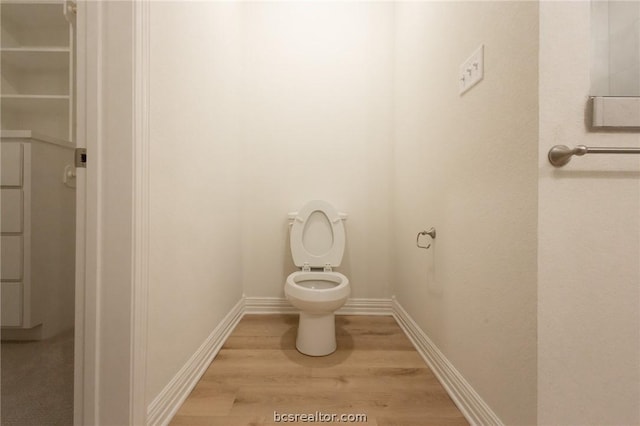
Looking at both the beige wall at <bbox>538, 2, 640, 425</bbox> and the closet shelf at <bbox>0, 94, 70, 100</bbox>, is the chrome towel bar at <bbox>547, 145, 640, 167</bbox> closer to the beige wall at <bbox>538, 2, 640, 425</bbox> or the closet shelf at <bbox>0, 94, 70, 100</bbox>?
the beige wall at <bbox>538, 2, 640, 425</bbox>

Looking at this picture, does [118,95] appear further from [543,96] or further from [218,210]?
[543,96]

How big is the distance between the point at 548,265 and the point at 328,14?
204 centimetres

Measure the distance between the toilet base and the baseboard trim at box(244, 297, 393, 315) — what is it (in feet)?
1.77

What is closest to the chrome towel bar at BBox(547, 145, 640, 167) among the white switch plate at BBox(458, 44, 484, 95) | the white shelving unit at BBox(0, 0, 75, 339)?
the white switch plate at BBox(458, 44, 484, 95)

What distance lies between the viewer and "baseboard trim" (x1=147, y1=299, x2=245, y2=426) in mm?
830

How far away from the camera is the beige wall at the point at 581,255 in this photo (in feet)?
2.09

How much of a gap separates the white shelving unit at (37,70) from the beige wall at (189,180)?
1.23 meters

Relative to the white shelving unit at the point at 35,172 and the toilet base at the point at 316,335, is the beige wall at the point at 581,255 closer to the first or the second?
the toilet base at the point at 316,335

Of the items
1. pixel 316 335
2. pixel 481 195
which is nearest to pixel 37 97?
pixel 316 335

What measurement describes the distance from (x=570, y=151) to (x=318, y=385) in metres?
1.17

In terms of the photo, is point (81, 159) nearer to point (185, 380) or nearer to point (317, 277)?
point (185, 380)

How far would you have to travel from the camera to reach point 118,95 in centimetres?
71

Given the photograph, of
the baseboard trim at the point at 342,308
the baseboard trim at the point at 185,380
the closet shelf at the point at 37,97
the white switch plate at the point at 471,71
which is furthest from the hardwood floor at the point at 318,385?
the closet shelf at the point at 37,97

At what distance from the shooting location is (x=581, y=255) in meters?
0.65
